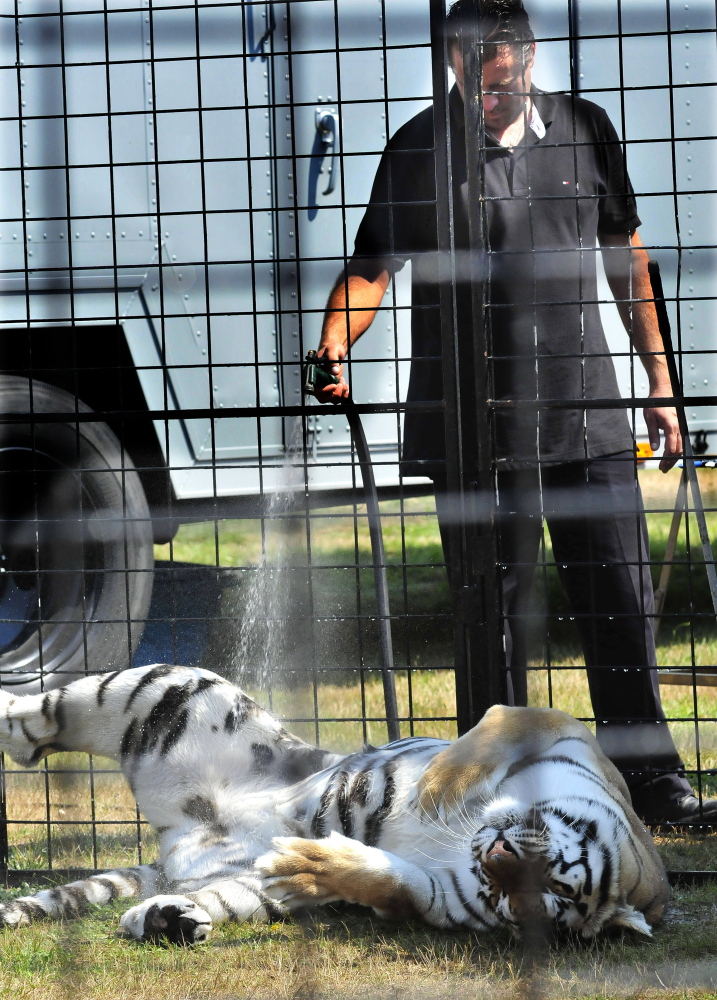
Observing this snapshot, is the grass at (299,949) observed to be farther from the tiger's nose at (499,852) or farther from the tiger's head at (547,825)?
the tiger's nose at (499,852)

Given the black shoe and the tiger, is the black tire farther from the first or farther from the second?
the black shoe

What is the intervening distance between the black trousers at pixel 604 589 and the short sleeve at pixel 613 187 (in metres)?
0.70

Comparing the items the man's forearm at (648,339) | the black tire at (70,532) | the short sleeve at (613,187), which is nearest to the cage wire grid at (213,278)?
the black tire at (70,532)

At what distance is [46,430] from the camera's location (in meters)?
3.93

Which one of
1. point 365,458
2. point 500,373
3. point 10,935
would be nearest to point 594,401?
point 500,373

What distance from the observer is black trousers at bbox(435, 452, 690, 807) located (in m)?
2.90

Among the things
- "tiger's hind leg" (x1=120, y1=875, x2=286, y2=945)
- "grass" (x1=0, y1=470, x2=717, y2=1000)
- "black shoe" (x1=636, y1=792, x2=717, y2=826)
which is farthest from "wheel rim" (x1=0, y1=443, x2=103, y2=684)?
"black shoe" (x1=636, y1=792, x2=717, y2=826)

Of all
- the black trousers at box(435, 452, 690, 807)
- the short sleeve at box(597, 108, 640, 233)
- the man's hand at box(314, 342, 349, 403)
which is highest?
the short sleeve at box(597, 108, 640, 233)

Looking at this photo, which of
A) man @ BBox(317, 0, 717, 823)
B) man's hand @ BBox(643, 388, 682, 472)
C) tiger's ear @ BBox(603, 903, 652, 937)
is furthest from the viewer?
man's hand @ BBox(643, 388, 682, 472)

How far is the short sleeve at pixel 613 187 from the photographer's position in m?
2.95

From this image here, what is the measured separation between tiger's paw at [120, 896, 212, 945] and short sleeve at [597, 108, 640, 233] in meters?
2.06

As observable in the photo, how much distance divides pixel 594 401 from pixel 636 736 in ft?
3.43

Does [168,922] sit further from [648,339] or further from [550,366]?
[648,339]

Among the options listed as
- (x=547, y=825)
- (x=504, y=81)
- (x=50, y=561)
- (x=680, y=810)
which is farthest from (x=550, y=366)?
(x=50, y=561)
